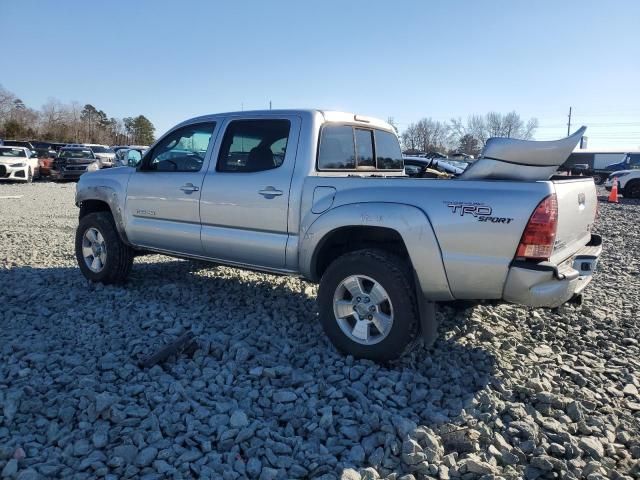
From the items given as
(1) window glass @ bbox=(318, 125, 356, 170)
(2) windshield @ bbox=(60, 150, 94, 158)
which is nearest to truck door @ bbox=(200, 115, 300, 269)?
(1) window glass @ bbox=(318, 125, 356, 170)

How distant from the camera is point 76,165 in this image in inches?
898

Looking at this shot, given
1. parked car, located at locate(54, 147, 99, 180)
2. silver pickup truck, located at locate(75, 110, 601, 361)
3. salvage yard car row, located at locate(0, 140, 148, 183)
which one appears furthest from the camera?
parked car, located at locate(54, 147, 99, 180)

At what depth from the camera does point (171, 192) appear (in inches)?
201

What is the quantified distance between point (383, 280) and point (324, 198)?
84cm

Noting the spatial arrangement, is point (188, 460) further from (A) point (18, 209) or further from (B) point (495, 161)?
(A) point (18, 209)

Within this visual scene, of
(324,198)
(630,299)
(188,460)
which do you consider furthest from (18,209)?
(630,299)

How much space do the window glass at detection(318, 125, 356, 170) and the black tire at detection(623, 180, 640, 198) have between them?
19328mm

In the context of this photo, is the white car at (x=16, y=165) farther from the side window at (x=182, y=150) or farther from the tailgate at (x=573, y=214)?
the tailgate at (x=573, y=214)

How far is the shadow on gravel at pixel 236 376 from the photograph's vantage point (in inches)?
112

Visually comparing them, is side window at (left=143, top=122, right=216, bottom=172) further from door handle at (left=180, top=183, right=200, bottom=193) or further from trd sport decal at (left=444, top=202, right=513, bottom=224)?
trd sport decal at (left=444, top=202, right=513, bottom=224)

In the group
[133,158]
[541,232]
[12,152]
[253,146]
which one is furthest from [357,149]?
[12,152]

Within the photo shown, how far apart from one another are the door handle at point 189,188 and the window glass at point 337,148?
1.35m

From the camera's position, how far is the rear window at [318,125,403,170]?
446 centimetres

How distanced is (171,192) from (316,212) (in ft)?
6.13
